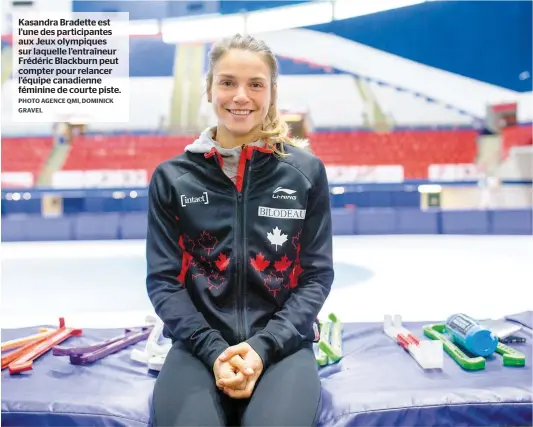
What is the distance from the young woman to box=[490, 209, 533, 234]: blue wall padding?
21.2 ft

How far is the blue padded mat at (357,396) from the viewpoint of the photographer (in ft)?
4.26

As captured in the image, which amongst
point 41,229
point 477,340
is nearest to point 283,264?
point 477,340

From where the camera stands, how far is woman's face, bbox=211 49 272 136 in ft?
4.17

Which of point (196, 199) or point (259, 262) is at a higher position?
point (196, 199)

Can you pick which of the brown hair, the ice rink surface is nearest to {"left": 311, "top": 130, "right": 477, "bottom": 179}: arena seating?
the ice rink surface

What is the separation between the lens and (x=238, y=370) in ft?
3.61

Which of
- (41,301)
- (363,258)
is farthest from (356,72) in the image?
(41,301)

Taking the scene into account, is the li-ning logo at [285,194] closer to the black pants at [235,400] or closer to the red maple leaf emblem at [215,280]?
the red maple leaf emblem at [215,280]

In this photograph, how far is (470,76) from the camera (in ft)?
23.9

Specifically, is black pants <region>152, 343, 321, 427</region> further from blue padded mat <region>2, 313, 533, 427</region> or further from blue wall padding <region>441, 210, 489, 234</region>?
blue wall padding <region>441, 210, 489, 234</region>

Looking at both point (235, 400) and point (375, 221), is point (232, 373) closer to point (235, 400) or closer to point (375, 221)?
point (235, 400)

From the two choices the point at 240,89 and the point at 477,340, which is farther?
the point at 477,340

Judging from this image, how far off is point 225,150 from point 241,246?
26 cm

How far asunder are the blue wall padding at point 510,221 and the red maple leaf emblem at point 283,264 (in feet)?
21.5
